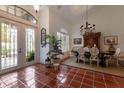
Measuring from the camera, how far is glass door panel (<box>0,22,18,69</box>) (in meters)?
4.17

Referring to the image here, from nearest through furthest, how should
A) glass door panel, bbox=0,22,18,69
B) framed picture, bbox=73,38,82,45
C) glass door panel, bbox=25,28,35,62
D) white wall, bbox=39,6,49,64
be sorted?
glass door panel, bbox=0,22,18,69 < glass door panel, bbox=25,28,35,62 < white wall, bbox=39,6,49,64 < framed picture, bbox=73,38,82,45

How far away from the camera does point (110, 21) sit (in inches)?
326

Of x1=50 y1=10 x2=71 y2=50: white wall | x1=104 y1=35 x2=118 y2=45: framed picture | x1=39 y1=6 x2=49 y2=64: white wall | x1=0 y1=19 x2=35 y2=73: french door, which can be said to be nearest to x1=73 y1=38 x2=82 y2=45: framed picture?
x1=104 y1=35 x2=118 y2=45: framed picture

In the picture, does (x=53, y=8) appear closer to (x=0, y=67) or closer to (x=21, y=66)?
(x=21, y=66)

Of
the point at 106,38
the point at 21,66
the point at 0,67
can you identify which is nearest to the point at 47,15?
the point at 21,66

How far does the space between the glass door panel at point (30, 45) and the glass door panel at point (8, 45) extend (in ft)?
2.76

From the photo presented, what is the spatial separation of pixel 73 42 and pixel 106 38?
295 centimetres

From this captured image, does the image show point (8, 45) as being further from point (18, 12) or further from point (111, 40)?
point (111, 40)

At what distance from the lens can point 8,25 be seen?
14.7 feet

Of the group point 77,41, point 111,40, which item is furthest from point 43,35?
point 111,40

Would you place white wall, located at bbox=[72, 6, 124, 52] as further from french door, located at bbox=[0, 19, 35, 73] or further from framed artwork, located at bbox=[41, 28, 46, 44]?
french door, located at bbox=[0, 19, 35, 73]

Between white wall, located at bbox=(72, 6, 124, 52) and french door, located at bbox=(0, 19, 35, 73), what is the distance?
558cm

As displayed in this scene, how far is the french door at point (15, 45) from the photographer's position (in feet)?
13.8

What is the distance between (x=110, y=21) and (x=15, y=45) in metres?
7.17
